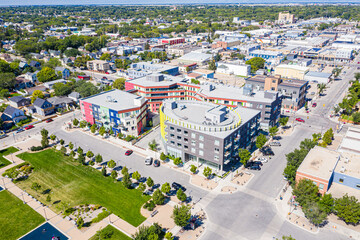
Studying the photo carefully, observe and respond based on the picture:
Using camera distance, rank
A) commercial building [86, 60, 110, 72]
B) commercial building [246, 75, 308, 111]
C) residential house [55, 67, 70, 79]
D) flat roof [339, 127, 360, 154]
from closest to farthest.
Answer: flat roof [339, 127, 360, 154], commercial building [246, 75, 308, 111], residential house [55, 67, 70, 79], commercial building [86, 60, 110, 72]

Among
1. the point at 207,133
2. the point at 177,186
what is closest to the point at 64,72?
the point at 207,133

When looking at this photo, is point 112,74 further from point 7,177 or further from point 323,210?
point 323,210

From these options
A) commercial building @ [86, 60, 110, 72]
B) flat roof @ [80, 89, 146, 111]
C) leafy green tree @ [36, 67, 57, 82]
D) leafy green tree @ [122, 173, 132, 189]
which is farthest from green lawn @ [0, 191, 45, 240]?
commercial building @ [86, 60, 110, 72]

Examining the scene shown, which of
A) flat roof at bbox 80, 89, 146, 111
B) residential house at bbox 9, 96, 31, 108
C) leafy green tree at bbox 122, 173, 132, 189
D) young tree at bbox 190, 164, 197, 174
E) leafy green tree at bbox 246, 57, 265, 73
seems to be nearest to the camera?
leafy green tree at bbox 122, 173, 132, 189

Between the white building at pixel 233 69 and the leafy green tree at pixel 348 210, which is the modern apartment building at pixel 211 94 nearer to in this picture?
the leafy green tree at pixel 348 210

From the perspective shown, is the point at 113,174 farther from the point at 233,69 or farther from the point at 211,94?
the point at 233,69

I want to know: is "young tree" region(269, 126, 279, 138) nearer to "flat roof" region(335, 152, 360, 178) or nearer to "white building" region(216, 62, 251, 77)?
"flat roof" region(335, 152, 360, 178)
